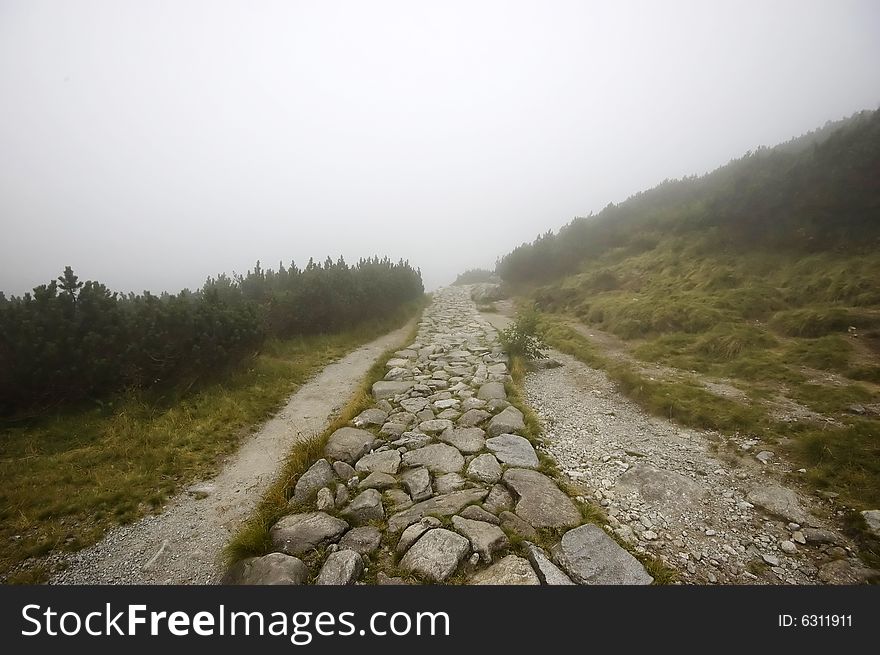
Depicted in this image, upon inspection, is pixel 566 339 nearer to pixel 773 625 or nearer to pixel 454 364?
pixel 454 364

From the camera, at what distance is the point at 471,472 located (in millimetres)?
4684

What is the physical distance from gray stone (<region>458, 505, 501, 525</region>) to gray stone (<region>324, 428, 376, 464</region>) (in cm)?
201

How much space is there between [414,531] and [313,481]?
1714 millimetres

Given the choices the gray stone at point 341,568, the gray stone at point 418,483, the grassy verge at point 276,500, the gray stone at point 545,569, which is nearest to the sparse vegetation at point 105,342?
the grassy verge at point 276,500

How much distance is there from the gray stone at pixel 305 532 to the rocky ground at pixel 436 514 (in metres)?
0.01

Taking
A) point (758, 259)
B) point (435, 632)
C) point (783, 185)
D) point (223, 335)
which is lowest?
point (435, 632)

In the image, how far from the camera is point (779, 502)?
13.2ft

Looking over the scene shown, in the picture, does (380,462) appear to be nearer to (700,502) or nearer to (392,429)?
(392,429)

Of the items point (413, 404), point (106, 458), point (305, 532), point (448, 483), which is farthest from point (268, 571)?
point (106, 458)

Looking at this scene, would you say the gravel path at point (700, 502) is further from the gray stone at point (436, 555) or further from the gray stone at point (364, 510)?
the gray stone at point (364, 510)

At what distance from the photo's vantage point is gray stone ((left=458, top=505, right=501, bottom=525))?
3.71 meters

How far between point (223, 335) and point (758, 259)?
17.0m

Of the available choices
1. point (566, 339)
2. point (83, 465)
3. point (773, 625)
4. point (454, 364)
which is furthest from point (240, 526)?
point (566, 339)

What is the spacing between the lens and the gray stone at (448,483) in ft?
14.3
